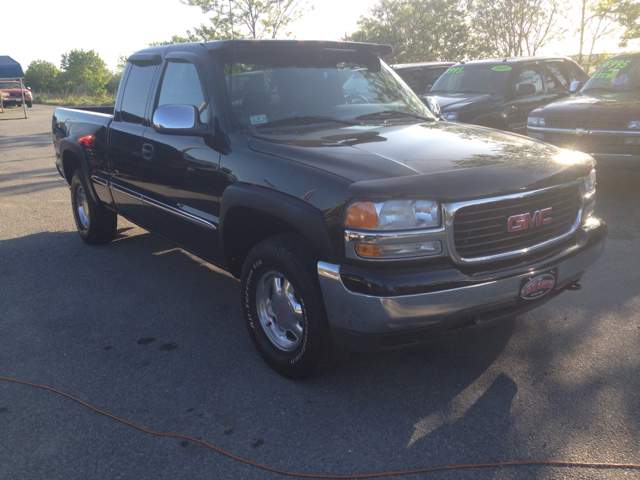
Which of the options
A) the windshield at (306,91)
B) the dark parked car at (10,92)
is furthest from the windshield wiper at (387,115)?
the dark parked car at (10,92)

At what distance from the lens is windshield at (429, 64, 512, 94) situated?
30.9 feet

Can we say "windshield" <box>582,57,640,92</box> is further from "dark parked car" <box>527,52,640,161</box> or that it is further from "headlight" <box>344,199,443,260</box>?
"headlight" <box>344,199,443,260</box>

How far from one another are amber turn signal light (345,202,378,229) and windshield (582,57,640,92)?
6.93 m

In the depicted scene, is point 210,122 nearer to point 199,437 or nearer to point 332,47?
point 332,47

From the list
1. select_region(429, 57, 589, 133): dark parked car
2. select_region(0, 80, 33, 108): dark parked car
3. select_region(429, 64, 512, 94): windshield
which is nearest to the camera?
select_region(429, 57, 589, 133): dark parked car

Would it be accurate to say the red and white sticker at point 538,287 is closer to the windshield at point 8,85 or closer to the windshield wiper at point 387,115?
the windshield wiper at point 387,115

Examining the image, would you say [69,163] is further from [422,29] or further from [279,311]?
[422,29]

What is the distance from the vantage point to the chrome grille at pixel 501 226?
2.60 metres

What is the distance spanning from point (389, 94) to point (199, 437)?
2.81 meters

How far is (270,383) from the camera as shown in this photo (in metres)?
3.13

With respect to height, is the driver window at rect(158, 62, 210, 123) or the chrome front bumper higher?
the driver window at rect(158, 62, 210, 123)

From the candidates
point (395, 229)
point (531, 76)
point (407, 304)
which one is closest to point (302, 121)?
point (395, 229)

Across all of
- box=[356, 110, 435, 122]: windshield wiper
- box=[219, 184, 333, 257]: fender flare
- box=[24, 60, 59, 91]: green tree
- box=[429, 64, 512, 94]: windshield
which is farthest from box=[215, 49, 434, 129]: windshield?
box=[24, 60, 59, 91]: green tree

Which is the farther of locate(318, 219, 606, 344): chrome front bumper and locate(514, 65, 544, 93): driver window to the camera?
locate(514, 65, 544, 93): driver window
